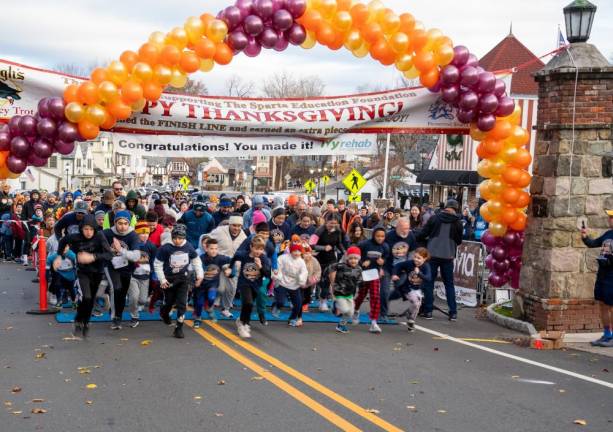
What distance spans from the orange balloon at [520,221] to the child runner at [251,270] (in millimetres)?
4218

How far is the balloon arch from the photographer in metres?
10.4

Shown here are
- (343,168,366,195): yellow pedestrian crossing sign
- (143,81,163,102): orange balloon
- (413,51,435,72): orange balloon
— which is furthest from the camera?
(343,168,366,195): yellow pedestrian crossing sign

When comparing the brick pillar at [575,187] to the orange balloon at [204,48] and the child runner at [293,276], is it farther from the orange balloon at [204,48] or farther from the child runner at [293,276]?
the orange balloon at [204,48]

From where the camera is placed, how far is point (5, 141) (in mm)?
10445

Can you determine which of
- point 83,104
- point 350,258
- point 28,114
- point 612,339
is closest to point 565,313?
point 612,339

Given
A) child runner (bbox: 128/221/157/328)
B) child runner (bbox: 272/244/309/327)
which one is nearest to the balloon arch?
child runner (bbox: 128/221/157/328)

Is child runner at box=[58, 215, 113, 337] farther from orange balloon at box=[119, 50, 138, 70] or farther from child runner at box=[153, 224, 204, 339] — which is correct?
orange balloon at box=[119, 50, 138, 70]

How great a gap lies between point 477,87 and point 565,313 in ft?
12.3

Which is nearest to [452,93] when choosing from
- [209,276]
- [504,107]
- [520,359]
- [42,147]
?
[504,107]

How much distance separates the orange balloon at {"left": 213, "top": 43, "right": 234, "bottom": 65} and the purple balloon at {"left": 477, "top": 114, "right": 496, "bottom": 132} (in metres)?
4.12

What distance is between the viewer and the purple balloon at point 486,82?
11398mm

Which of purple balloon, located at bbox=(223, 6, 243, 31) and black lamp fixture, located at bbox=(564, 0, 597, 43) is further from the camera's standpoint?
black lamp fixture, located at bbox=(564, 0, 597, 43)

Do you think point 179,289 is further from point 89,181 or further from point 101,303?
point 89,181

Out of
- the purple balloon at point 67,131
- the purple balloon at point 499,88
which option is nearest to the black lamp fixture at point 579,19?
the purple balloon at point 499,88
